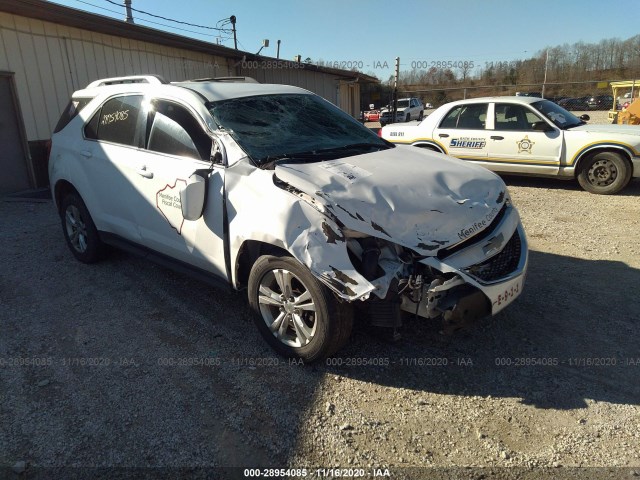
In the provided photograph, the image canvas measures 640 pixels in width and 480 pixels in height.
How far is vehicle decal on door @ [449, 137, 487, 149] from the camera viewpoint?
8422 millimetres

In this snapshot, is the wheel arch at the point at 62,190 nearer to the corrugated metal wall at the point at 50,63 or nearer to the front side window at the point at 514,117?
the corrugated metal wall at the point at 50,63

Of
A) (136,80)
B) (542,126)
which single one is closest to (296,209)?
(136,80)

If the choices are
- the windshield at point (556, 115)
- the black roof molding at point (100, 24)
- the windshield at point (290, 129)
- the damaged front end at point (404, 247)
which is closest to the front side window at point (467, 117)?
the windshield at point (556, 115)

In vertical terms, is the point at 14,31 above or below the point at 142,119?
above

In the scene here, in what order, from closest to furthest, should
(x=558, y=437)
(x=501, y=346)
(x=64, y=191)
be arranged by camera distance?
(x=558, y=437), (x=501, y=346), (x=64, y=191)

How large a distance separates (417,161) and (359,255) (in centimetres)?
120

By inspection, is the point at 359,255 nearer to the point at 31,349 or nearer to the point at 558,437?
the point at 558,437

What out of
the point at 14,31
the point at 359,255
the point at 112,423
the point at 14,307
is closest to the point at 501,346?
the point at 359,255

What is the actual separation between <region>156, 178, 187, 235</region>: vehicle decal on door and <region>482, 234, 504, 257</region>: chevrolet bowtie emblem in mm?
2199

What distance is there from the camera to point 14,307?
4090 mm

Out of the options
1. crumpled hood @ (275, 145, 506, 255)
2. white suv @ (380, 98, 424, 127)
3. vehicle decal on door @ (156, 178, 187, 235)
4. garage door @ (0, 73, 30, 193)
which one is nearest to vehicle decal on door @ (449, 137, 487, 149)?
crumpled hood @ (275, 145, 506, 255)

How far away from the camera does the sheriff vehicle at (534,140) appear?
746 centimetres

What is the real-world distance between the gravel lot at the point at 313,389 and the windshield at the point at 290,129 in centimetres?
142

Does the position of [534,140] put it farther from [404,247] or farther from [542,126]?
[404,247]
